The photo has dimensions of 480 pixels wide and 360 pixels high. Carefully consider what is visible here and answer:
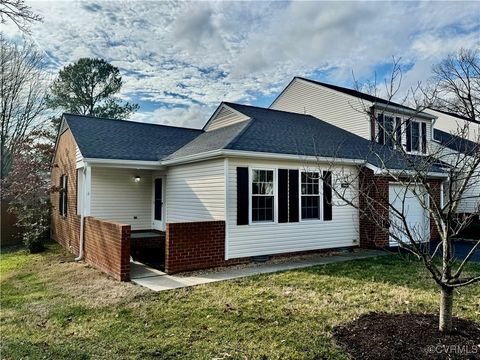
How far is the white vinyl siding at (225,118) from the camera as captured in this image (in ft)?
41.6

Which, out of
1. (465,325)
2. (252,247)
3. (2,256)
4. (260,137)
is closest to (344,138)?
(260,137)

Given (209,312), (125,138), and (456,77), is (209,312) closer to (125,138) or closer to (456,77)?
(456,77)

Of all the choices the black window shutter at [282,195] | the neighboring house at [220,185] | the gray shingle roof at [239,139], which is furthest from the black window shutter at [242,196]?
the black window shutter at [282,195]

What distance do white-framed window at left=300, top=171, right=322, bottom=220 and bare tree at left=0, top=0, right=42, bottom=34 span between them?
732 cm

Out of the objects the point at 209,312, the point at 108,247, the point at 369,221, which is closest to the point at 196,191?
the point at 108,247

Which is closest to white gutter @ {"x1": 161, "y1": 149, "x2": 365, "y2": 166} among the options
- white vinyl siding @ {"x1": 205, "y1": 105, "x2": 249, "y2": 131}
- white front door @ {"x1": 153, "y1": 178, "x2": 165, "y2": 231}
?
white front door @ {"x1": 153, "y1": 178, "x2": 165, "y2": 231}

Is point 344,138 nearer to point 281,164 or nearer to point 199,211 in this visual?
point 281,164

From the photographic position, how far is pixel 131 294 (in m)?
6.43

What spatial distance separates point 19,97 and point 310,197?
75.8ft

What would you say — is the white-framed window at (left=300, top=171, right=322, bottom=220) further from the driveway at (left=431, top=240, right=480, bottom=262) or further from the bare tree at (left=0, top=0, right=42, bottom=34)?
the bare tree at (left=0, top=0, right=42, bottom=34)

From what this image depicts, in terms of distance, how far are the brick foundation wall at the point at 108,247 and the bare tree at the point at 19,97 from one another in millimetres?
15659

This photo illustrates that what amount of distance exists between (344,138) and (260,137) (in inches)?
184

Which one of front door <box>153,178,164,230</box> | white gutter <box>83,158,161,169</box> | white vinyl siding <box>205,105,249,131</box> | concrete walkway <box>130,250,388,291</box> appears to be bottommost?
concrete walkway <box>130,250,388,291</box>

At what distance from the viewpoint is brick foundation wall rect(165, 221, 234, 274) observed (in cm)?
798
